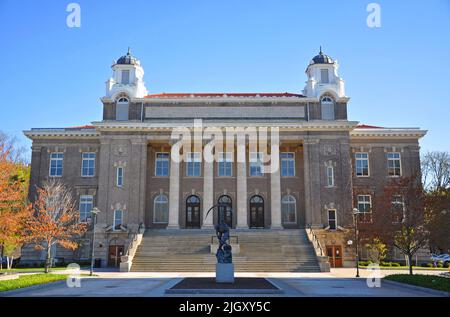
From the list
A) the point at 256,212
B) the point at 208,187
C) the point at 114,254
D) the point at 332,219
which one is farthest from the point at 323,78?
the point at 114,254

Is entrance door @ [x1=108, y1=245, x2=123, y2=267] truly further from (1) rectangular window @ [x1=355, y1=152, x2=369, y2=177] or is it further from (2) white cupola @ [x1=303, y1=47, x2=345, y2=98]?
(1) rectangular window @ [x1=355, y1=152, x2=369, y2=177]

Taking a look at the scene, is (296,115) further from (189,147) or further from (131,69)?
(131,69)

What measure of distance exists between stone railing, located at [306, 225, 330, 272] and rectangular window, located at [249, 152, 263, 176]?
7.31 metres

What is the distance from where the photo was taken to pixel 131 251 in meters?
33.8

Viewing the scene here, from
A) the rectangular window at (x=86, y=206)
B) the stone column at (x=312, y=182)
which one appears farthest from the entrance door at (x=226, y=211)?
the rectangular window at (x=86, y=206)

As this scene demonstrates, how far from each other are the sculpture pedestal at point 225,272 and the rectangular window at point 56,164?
87.5 ft

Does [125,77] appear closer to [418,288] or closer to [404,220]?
[404,220]

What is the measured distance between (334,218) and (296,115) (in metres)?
10.0

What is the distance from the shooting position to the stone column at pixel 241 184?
39625 millimetres

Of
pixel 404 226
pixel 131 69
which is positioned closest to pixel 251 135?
pixel 131 69

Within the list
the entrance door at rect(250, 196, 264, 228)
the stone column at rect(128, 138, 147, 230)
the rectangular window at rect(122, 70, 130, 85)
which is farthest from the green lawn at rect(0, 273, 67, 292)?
the rectangular window at rect(122, 70, 130, 85)

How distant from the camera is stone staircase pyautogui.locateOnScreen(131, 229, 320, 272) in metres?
32.0

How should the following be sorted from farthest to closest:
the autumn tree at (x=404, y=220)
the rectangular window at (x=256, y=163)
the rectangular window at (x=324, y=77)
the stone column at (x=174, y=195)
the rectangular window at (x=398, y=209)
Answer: the rectangular window at (x=324, y=77) < the rectangular window at (x=256, y=163) < the stone column at (x=174, y=195) < the rectangular window at (x=398, y=209) < the autumn tree at (x=404, y=220)

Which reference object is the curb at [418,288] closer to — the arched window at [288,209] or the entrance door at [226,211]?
the arched window at [288,209]
